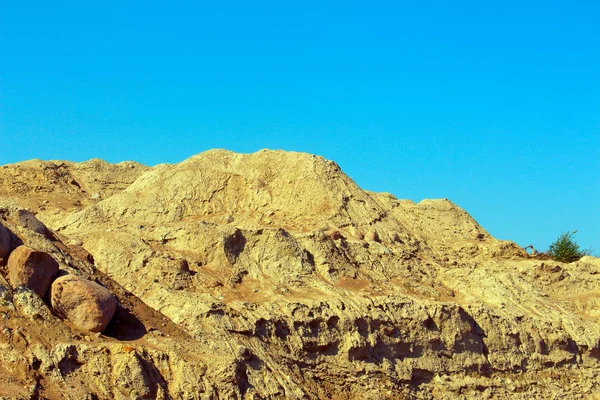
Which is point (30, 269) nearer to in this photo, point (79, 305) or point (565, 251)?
point (79, 305)

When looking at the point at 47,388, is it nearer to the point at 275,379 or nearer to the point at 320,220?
the point at 275,379

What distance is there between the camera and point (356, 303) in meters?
19.0

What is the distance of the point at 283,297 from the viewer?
18.7 metres

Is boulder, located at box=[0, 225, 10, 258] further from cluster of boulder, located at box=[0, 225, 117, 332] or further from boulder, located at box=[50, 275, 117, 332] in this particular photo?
boulder, located at box=[50, 275, 117, 332]

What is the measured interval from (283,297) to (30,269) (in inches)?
234

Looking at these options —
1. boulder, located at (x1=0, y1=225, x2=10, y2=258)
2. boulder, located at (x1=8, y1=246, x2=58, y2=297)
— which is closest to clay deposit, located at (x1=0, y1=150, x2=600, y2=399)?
boulder, located at (x1=0, y1=225, x2=10, y2=258)

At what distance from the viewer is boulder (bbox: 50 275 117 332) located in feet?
47.5

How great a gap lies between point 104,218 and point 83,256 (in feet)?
17.0

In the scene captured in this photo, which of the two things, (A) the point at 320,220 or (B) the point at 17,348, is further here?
(A) the point at 320,220

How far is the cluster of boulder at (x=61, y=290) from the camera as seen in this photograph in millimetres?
14461

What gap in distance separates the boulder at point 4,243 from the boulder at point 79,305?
1.11m

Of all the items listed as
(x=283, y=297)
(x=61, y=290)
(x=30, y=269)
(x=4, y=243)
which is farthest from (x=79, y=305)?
(x=283, y=297)

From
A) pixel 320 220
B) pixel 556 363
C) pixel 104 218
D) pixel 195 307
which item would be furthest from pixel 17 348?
pixel 556 363

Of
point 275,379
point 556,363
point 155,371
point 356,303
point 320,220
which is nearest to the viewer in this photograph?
point 155,371
